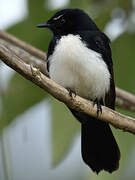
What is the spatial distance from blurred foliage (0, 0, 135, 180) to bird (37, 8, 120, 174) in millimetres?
68

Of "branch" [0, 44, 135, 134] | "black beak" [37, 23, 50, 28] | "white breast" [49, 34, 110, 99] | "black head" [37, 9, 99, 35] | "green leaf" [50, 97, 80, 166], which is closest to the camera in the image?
"branch" [0, 44, 135, 134]

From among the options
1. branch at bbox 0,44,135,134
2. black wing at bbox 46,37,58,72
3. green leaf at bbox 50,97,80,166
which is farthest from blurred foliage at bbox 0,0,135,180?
branch at bbox 0,44,135,134

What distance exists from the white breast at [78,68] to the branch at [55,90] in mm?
455

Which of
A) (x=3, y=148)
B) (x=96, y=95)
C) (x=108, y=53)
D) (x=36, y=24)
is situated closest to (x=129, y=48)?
(x=108, y=53)

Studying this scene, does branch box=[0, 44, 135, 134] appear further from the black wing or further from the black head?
the black head

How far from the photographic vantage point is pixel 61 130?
133 inches

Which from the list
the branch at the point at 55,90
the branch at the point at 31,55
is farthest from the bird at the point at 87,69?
the branch at the point at 55,90

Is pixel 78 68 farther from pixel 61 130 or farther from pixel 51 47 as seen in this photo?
pixel 61 130

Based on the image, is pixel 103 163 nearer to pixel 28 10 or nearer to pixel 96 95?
pixel 96 95

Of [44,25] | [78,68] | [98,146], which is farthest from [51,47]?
[98,146]

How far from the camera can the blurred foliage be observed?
335 centimetres

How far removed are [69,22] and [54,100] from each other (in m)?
0.65

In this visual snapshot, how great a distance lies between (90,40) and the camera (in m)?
3.59

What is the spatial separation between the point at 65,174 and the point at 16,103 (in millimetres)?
2255
